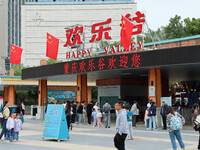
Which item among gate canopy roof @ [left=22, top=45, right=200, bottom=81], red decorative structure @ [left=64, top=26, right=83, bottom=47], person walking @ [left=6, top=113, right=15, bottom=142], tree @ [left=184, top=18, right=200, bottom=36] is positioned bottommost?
person walking @ [left=6, top=113, right=15, bottom=142]

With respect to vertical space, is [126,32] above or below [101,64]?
above

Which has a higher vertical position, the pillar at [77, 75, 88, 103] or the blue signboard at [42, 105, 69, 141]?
the pillar at [77, 75, 88, 103]

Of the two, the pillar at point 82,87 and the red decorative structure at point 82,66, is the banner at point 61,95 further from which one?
the red decorative structure at point 82,66

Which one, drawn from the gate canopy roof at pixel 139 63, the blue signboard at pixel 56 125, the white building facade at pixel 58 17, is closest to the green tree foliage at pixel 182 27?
the gate canopy roof at pixel 139 63

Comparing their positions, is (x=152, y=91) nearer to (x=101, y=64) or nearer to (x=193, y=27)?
(x=101, y=64)

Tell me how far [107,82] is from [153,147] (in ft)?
64.3

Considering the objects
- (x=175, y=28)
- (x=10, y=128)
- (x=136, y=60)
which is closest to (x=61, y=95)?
(x=175, y=28)

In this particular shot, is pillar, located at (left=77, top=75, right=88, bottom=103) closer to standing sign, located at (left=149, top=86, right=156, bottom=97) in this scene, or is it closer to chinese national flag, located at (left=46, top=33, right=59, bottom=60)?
chinese national flag, located at (left=46, top=33, right=59, bottom=60)

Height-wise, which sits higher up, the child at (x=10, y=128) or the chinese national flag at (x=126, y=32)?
the chinese national flag at (x=126, y=32)

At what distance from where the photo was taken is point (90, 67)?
23656 mm

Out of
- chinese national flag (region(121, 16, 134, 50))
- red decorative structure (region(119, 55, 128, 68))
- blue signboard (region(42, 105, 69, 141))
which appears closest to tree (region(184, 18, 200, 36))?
chinese national flag (region(121, 16, 134, 50))

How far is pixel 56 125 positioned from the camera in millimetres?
14922

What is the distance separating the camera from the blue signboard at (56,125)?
14738 millimetres

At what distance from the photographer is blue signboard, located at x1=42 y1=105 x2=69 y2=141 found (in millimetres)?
14738
